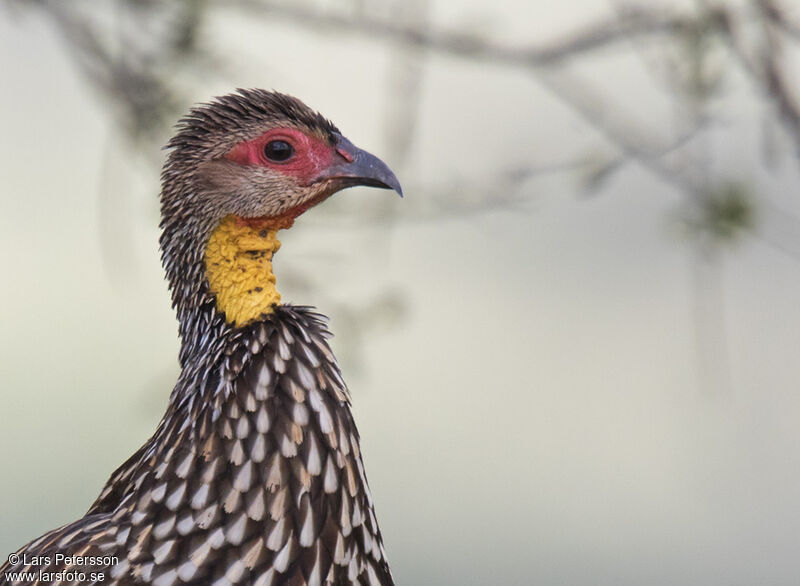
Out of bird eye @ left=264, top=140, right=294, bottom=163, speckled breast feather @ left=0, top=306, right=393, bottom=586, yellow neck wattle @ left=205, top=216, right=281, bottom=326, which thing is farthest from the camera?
bird eye @ left=264, top=140, right=294, bottom=163

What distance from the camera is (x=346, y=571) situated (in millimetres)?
2465

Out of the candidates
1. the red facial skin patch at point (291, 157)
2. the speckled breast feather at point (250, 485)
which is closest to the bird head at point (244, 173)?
the red facial skin patch at point (291, 157)

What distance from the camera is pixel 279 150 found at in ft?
8.84

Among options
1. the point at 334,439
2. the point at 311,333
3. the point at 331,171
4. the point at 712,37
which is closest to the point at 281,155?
the point at 331,171

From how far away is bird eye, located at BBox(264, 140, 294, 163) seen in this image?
2689 mm

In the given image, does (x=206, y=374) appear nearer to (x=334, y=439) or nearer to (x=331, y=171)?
(x=334, y=439)

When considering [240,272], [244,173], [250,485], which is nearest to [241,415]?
[250,485]

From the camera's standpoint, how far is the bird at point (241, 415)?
239 cm

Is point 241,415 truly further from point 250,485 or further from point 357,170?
point 357,170

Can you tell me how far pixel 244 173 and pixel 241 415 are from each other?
61 centimetres

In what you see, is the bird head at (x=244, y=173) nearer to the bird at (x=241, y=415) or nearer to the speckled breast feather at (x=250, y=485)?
the bird at (x=241, y=415)

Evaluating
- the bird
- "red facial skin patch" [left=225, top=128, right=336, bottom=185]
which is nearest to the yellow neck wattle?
the bird

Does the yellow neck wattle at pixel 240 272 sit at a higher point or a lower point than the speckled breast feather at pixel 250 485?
higher

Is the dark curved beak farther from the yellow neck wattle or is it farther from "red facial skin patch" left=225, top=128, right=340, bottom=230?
the yellow neck wattle
